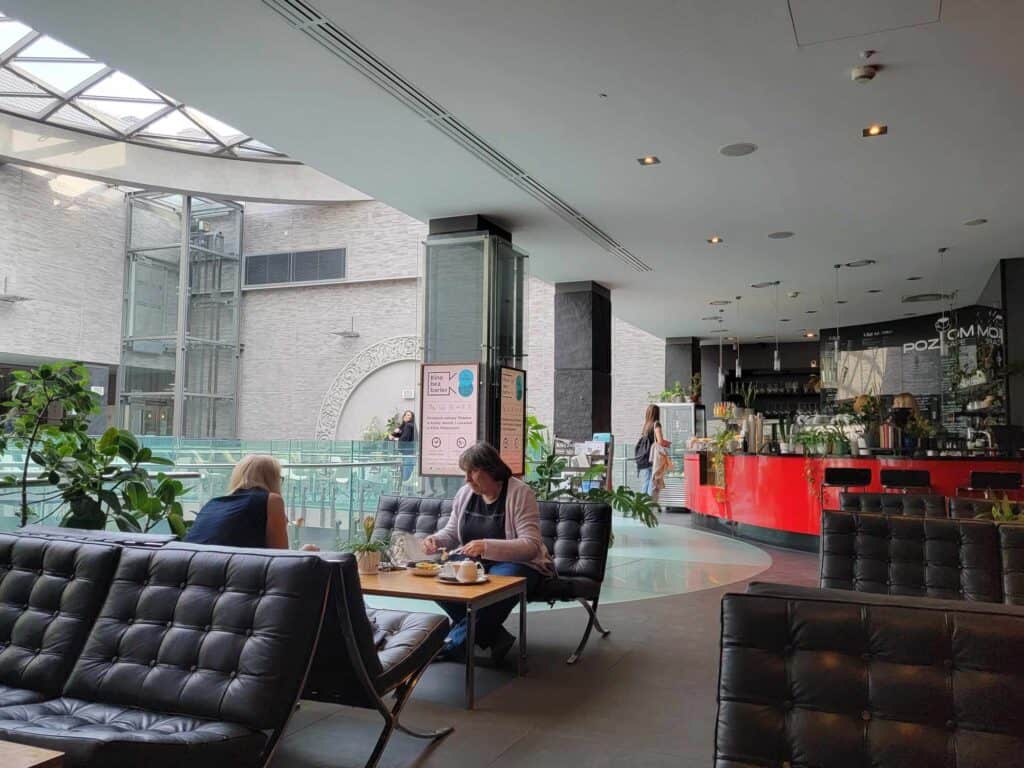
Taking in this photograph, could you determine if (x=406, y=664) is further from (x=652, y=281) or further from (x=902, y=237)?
(x=652, y=281)

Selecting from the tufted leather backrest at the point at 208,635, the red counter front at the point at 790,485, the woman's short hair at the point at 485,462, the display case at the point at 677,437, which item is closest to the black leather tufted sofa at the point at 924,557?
the woman's short hair at the point at 485,462

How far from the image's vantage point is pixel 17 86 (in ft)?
42.6

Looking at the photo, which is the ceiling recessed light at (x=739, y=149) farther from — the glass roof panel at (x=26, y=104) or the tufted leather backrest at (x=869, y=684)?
the glass roof panel at (x=26, y=104)

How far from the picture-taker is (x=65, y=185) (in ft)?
57.2

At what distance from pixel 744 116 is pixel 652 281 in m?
5.28

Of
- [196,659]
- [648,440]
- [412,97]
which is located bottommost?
[196,659]

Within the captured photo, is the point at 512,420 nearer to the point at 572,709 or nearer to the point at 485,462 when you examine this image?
the point at 485,462

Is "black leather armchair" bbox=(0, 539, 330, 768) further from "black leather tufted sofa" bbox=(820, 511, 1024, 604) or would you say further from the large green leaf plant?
"black leather tufted sofa" bbox=(820, 511, 1024, 604)

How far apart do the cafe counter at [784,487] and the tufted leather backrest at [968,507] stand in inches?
123

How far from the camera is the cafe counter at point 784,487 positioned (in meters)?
8.17

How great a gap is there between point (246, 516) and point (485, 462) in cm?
146

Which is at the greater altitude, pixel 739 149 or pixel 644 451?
pixel 739 149

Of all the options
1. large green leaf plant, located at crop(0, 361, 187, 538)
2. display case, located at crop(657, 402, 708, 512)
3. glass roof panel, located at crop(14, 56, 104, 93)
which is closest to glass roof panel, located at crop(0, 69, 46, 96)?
glass roof panel, located at crop(14, 56, 104, 93)

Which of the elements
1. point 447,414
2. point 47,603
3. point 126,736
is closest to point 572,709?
point 126,736
